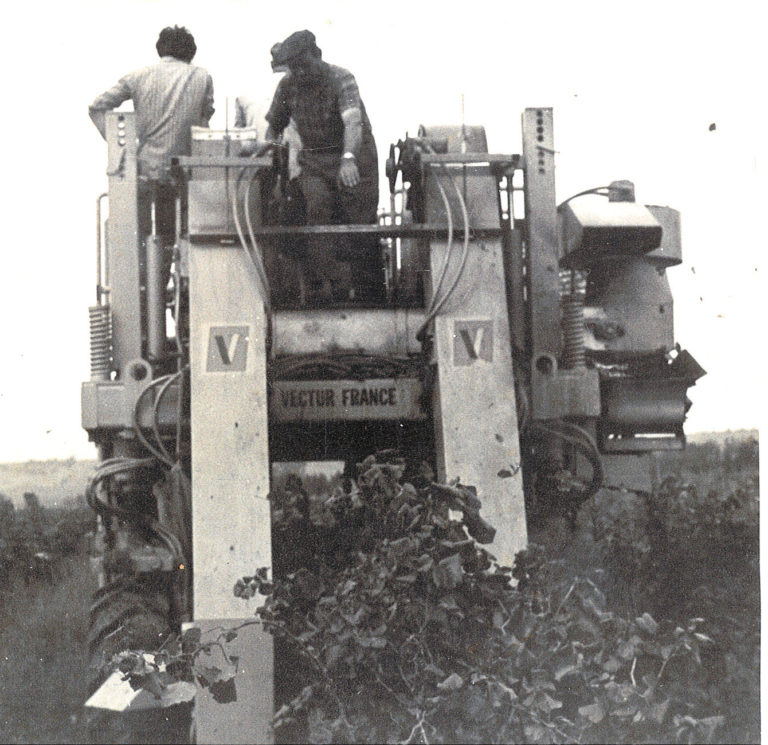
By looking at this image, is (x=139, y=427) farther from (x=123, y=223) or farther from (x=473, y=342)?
(x=473, y=342)

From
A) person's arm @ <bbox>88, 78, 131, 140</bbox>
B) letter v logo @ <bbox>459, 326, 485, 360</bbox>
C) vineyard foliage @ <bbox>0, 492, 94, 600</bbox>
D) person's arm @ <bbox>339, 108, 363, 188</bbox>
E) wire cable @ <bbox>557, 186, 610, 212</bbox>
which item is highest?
person's arm @ <bbox>88, 78, 131, 140</bbox>

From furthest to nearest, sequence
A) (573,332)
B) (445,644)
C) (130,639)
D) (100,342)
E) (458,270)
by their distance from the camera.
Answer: (573,332) → (100,342) → (130,639) → (458,270) → (445,644)

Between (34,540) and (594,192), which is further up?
(594,192)

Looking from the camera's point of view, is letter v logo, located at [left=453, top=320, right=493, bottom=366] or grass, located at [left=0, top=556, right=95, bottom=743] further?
letter v logo, located at [left=453, top=320, right=493, bottom=366]

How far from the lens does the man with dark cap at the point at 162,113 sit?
572cm

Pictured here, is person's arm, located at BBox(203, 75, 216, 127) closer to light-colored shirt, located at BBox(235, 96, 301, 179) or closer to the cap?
light-colored shirt, located at BBox(235, 96, 301, 179)

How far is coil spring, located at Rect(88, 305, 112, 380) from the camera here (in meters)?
5.62

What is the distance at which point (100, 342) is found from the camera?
222 inches

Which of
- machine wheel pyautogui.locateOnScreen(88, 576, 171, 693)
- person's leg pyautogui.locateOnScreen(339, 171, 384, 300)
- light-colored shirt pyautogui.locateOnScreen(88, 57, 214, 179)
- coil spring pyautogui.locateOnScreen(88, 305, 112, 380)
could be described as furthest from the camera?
person's leg pyautogui.locateOnScreen(339, 171, 384, 300)

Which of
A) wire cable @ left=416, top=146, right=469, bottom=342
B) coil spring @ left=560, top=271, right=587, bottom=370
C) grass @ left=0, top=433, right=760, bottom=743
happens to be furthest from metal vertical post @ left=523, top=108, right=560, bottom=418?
grass @ left=0, top=433, right=760, bottom=743

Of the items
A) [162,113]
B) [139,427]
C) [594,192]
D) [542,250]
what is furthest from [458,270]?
[162,113]

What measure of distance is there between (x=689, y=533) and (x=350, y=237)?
185 centimetres

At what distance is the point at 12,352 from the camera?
5145 mm

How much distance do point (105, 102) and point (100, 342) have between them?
98 centimetres
